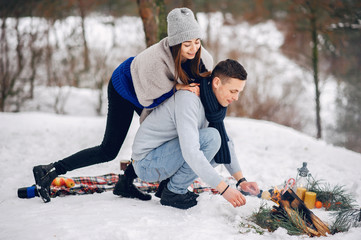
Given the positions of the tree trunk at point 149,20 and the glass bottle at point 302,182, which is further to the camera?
the tree trunk at point 149,20

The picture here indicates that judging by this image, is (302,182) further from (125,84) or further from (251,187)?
(125,84)

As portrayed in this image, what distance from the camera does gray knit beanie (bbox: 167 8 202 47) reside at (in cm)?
228

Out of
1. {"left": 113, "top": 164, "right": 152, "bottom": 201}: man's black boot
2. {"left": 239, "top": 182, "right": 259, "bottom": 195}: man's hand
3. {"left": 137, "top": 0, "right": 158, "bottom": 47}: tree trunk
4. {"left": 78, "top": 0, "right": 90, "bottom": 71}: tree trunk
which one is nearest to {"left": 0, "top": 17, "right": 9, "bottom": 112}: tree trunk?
{"left": 78, "top": 0, "right": 90, "bottom": 71}: tree trunk

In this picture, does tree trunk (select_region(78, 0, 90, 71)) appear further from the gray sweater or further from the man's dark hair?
the man's dark hair

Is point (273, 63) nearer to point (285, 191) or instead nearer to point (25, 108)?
point (25, 108)

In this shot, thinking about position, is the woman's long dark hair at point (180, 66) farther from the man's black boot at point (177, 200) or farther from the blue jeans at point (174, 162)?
the man's black boot at point (177, 200)

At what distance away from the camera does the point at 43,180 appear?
2.38m

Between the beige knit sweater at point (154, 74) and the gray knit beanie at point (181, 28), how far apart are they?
10 centimetres

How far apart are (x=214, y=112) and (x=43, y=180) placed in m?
1.38

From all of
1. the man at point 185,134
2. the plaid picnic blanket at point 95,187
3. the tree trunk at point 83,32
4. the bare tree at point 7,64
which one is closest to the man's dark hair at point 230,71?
the man at point 185,134

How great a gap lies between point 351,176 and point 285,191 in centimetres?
188

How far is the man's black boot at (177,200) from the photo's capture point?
2293 mm

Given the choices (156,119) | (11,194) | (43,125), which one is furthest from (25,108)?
(156,119)

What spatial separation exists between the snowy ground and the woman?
0.80 ft
